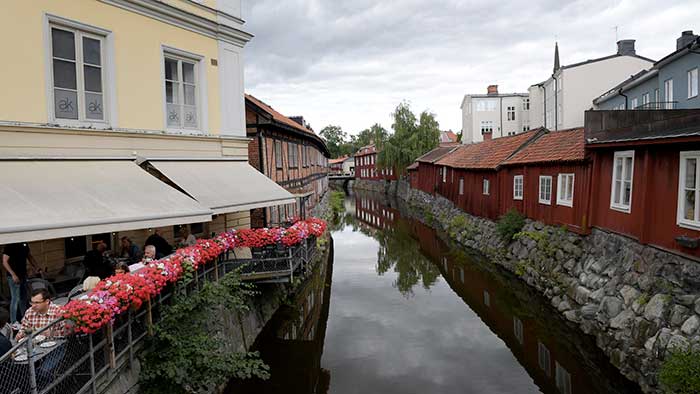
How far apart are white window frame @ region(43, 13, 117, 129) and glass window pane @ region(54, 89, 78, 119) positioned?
0.07 m

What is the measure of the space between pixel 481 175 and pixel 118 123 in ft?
64.4

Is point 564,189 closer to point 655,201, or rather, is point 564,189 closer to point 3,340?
point 655,201

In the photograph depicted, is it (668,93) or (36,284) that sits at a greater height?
(668,93)

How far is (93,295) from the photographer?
18.4 ft

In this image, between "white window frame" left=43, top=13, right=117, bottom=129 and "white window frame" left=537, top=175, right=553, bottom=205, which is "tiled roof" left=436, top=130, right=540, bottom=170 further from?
"white window frame" left=43, top=13, right=117, bottom=129

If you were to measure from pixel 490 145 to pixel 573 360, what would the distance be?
1917 centimetres

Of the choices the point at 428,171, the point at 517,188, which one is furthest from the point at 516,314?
the point at 428,171

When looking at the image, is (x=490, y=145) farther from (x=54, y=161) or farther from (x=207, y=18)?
(x=54, y=161)

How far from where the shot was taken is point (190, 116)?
36.5ft

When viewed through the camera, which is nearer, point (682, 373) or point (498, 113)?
point (682, 373)

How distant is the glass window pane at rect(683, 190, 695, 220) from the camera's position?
32.3 feet

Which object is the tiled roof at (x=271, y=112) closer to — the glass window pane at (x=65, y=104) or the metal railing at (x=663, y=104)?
the glass window pane at (x=65, y=104)

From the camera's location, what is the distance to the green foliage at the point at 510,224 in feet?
62.6

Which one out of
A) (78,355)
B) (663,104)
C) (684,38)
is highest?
(684,38)
